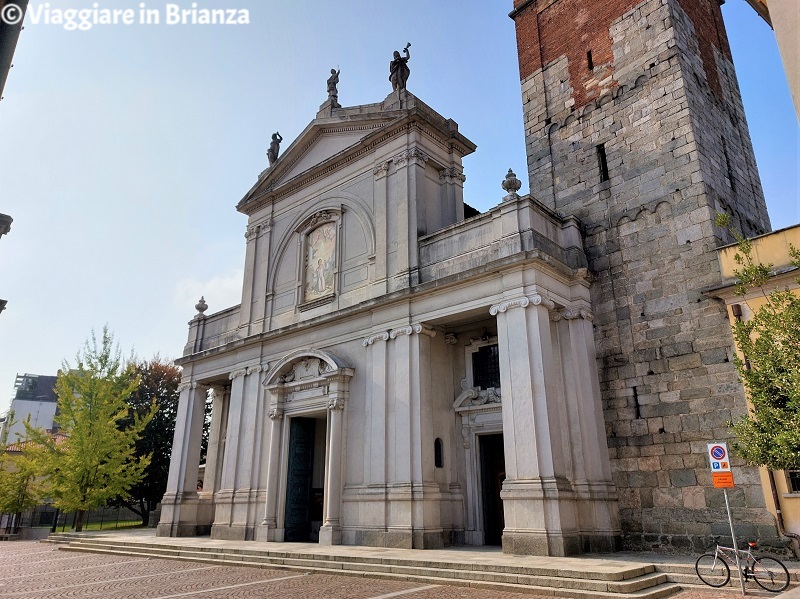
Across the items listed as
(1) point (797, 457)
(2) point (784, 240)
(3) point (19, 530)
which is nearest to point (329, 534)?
(1) point (797, 457)

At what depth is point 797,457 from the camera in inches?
384

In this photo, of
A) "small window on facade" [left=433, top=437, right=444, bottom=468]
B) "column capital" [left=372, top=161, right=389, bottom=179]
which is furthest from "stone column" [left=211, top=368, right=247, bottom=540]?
"column capital" [left=372, top=161, right=389, bottom=179]

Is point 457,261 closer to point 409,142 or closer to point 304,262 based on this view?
point 409,142

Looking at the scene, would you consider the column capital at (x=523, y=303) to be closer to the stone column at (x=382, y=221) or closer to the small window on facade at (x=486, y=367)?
the small window on facade at (x=486, y=367)

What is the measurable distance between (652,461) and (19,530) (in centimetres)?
2701

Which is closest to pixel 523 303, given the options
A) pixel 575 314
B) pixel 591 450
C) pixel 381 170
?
pixel 575 314

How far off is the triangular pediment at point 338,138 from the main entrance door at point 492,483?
9.94 meters

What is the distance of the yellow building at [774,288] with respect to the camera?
11383mm

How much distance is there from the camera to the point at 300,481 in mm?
18562

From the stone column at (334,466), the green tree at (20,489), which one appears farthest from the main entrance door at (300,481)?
the green tree at (20,489)

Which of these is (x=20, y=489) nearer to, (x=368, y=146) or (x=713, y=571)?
(x=368, y=146)

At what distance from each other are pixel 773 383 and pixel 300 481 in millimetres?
13655

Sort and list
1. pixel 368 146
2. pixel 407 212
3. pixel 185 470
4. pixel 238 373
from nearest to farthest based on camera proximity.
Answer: pixel 407 212 → pixel 368 146 → pixel 238 373 → pixel 185 470

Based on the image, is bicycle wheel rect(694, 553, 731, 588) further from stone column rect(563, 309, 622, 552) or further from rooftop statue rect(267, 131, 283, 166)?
rooftop statue rect(267, 131, 283, 166)
